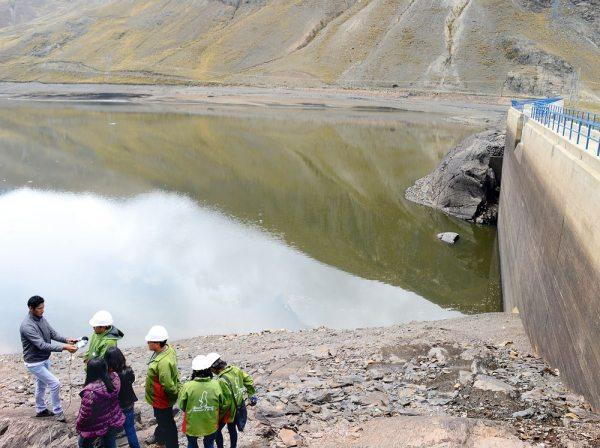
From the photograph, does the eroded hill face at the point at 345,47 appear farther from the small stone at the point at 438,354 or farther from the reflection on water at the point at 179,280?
the small stone at the point at 438,354

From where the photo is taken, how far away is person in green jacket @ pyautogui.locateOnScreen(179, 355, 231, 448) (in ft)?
19.8

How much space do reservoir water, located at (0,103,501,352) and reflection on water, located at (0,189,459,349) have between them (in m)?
0.07

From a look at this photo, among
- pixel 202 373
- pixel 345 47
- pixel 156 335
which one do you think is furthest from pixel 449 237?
pixel 345 47

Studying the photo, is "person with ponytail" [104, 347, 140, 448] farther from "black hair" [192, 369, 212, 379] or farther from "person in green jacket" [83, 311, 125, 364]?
"black hair" [192, 369, 212, 379]

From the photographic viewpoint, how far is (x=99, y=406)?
21.1 ft

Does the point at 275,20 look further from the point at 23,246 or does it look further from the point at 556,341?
the point at 556,341

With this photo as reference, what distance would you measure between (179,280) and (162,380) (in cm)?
1413

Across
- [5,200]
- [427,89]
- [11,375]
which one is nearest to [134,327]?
[11,375]

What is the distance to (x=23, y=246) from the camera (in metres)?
23.9

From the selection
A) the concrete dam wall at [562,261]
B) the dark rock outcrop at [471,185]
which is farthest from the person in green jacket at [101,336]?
the dark rock outcrop at [471,185]

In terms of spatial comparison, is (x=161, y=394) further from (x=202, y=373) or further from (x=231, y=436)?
(x=231, y=436)

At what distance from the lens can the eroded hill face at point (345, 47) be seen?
94438 millimetres

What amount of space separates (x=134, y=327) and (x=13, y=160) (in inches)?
1408

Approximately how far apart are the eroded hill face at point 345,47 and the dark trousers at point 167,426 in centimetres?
8791
